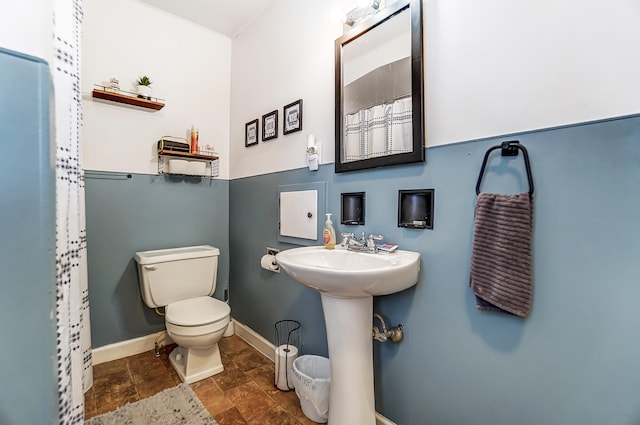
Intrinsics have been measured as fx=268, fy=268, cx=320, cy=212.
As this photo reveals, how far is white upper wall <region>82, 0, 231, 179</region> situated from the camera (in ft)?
5.99

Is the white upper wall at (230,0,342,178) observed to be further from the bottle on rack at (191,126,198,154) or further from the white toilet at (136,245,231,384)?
the white toilet at (136,245,231,384)

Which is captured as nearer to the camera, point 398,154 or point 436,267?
point 436,267

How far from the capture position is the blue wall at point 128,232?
72.8 inches

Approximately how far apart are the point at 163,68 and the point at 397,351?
2.51 metres

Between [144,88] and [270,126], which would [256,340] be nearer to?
[270,126]

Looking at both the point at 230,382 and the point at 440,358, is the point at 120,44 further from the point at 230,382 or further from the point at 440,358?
the point at 440,358

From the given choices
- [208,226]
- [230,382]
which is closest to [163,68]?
[208,226]

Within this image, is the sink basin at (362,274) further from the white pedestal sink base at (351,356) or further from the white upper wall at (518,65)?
the white upper wall at (518,65)

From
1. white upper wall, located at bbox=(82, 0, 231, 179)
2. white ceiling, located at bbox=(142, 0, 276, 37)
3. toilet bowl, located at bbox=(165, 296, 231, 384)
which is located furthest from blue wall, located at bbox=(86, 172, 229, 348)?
white ceiling, located at bbox=(142, 0, 276, 37)

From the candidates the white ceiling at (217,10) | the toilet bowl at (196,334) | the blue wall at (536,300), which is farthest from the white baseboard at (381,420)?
the white ceiling at (217,10)

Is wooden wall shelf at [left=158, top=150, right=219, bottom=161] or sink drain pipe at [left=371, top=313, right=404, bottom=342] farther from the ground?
wooden wall shelf at [left=158, top=150, right=219, bottom=161]

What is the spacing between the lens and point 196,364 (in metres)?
1.68

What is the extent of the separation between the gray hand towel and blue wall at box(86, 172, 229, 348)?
81.3 inches

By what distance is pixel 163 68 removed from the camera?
2.08 m
